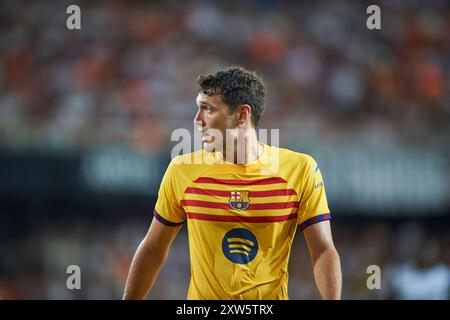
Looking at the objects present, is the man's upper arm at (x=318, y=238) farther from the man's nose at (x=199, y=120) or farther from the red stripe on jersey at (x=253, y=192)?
the man's nose at (x=199, y=120)

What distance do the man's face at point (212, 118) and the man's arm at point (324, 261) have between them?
724 mm

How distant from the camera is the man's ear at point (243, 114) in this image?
4309mm

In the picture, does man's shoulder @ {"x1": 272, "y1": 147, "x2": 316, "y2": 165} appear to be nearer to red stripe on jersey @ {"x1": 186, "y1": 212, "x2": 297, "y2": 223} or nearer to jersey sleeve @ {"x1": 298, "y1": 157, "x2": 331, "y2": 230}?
jersey sleeve @ {"x1": 298, "y1": 157, "x2": 331, "y2": 230}

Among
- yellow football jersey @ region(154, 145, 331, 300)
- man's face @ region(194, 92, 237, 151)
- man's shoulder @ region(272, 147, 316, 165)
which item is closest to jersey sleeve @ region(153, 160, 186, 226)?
yellow football jersey @ region(154, 145, 331, 300)

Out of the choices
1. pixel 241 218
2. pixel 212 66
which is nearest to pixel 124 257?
pixel 212 66

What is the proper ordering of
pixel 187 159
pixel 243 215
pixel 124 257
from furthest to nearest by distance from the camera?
pixel 124 257
pixel 187 159
pixel 243 215

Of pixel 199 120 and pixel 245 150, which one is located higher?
pixel 199 120

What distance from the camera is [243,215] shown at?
A: 4.18 metres

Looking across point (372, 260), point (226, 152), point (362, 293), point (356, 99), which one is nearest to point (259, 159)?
point (226, 152)

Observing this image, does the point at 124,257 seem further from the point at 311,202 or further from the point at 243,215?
the point at 311,202

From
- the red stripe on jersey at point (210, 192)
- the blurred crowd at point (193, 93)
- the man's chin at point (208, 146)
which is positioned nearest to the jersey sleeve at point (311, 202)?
the red stripe on jersey at point (210, 192)

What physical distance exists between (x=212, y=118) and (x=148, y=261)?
0.89 m

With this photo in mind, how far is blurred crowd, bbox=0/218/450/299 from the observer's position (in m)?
9.80

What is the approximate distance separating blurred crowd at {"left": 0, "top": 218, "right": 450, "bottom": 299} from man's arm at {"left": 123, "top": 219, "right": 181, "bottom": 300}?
17.7 ft
